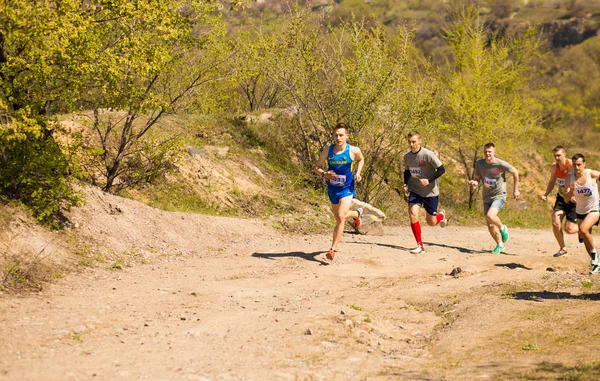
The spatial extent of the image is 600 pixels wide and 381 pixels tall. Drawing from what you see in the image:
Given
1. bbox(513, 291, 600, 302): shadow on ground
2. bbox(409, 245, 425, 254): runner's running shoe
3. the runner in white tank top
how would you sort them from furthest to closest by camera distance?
bbox(409, 245, 425, 254): runner's running shoe, the runner in white tank top, bbox(513, 291, 600, 302): shadow on ground

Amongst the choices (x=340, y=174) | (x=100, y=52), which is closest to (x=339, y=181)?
(x=340, y=174)

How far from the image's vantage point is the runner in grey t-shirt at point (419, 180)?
13312mm

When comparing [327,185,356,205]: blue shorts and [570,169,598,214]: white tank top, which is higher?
[570,169,598,214]: white tank top

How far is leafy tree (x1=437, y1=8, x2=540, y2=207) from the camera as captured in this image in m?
24.8

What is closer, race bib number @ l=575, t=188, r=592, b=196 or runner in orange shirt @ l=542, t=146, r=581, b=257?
race bib number @ l=575, t=188, r=592, b=196

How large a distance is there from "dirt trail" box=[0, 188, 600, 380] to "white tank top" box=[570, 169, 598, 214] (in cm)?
133

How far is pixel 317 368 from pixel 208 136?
16.0 meters

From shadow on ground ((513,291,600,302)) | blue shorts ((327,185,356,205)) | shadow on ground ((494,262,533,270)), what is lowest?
shadow on ground ((494,262,533,270))

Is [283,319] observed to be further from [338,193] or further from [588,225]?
[588,225]

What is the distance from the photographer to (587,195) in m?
11.3

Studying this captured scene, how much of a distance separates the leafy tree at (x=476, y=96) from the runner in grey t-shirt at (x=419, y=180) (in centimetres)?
1029

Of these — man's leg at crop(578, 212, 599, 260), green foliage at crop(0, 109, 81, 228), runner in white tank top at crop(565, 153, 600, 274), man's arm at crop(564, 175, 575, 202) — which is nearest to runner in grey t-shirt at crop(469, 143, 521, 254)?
man's arm at crop(564, 175, 575, 202)

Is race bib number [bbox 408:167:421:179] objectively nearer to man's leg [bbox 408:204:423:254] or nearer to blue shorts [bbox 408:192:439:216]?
blue shorts [bbox 408:192:439:216]

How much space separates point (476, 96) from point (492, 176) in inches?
456
